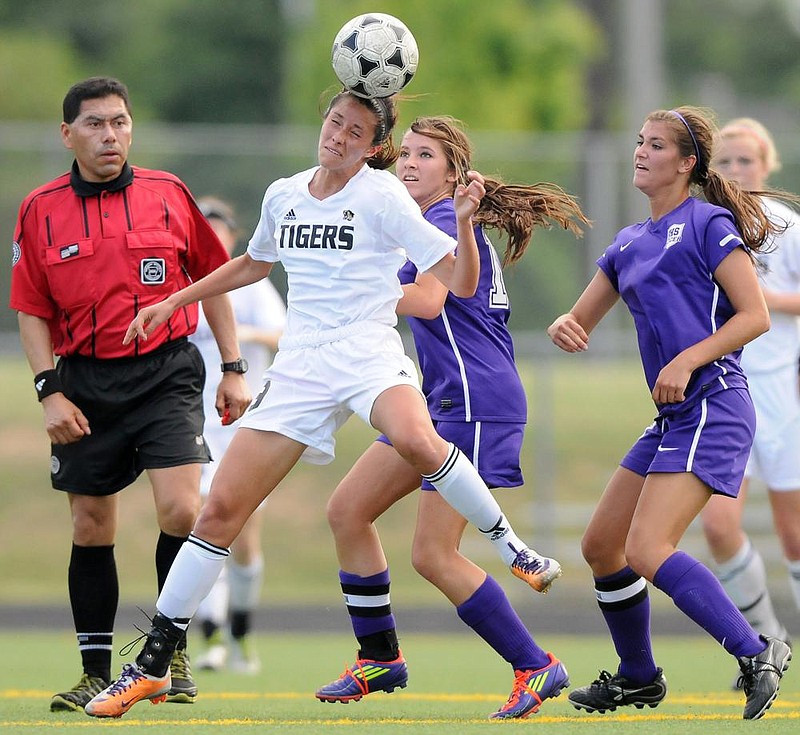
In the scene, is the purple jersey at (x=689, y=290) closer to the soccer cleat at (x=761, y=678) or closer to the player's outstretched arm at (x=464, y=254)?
the player's outstretched arm at (x=464, y=254)

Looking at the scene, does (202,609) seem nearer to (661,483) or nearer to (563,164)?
(661,483)

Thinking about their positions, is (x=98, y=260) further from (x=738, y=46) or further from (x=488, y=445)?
(x=738, y=46)

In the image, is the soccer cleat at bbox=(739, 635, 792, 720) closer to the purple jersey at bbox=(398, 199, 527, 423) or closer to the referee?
the purple jersey at bbox=(398, 199, 527, 423)

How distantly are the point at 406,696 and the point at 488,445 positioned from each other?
1.77 m

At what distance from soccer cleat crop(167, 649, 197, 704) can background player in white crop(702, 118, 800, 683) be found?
8.74 ft

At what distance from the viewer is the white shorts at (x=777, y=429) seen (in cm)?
793

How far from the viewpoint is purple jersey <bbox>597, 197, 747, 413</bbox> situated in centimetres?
586

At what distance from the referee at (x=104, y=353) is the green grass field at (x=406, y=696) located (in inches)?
25.5

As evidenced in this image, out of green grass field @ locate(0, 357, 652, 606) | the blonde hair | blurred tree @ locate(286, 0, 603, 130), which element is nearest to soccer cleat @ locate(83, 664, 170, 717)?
the blonde hair

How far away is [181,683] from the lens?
265 inches

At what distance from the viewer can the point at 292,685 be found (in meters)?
8.05

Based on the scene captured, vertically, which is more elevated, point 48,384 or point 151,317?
point 151,317

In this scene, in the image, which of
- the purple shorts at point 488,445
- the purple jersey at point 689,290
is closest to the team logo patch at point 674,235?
the purple jersey at point 689,290

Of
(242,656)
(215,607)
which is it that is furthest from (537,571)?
(215,607)
